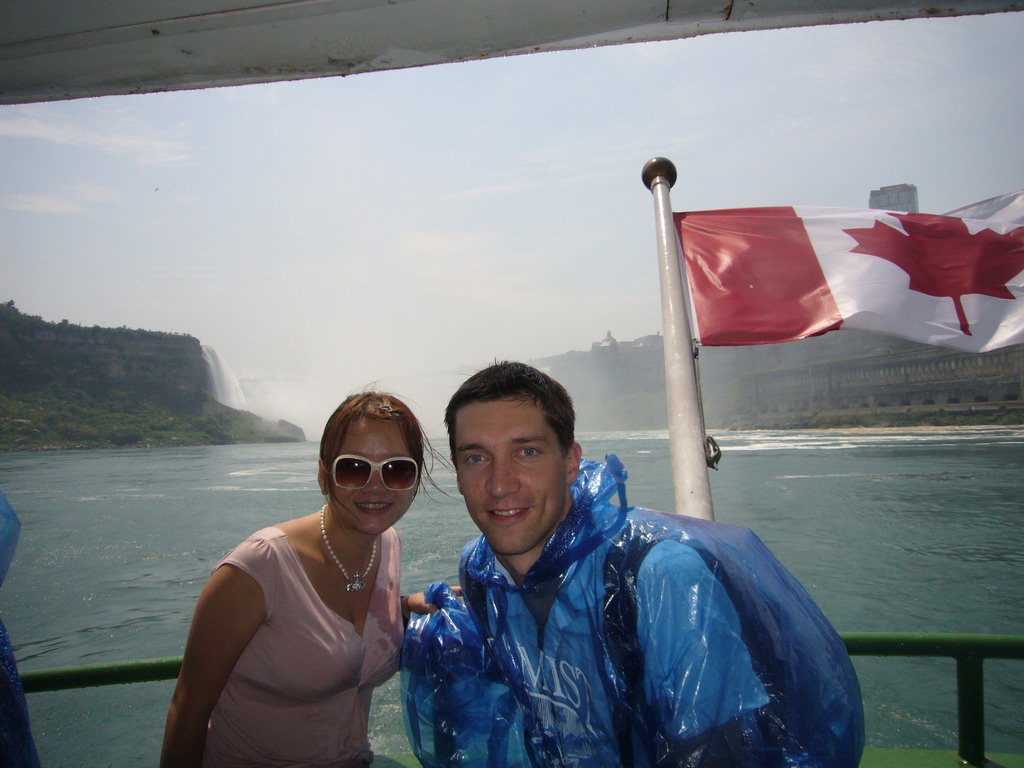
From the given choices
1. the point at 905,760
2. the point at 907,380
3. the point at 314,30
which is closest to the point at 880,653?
the point at 905,760

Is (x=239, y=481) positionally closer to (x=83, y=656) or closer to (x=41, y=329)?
(x=83, y=656)

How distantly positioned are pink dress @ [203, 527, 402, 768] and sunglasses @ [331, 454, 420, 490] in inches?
9.2

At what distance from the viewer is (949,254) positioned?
3223 mm

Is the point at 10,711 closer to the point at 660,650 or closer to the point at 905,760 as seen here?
the point at 660,650

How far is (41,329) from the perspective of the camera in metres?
78.6

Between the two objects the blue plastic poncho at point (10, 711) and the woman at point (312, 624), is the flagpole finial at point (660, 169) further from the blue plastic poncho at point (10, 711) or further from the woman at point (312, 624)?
the blue plastic poncho at point (10, 711)

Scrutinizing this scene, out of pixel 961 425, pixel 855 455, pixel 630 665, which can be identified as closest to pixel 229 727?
pixel 630 665

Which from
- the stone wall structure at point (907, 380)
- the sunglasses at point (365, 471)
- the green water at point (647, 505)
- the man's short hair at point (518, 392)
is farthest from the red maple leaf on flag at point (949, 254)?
the stone wall structure at point (907, 380)

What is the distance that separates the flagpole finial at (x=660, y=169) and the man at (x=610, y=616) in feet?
6.21

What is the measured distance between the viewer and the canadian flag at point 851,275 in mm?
2965

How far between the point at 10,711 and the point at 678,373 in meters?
2.33

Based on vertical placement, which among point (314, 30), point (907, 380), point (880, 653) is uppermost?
point (314, 30)

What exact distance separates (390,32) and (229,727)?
76.0 inches

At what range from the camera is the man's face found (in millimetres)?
1428
